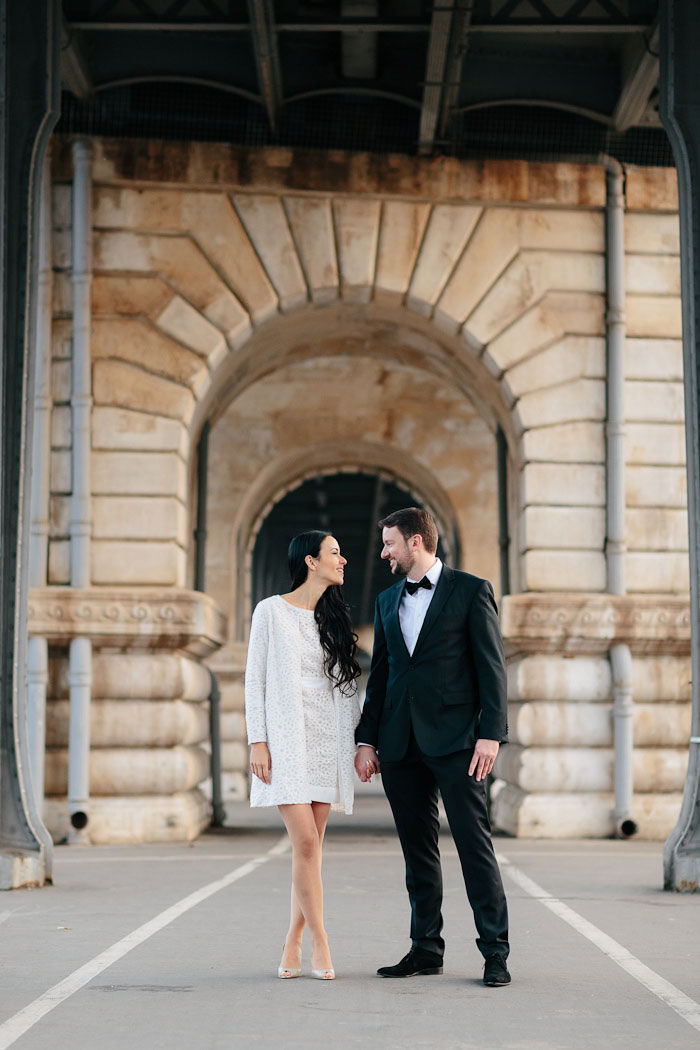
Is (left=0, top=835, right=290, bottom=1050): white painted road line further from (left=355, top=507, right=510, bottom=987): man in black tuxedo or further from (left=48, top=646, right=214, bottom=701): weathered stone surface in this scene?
(left=48, top=646, right=214, bottom=701): weathered stone surface

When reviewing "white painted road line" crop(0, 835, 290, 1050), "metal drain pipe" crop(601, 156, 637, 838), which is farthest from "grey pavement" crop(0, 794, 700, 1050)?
"metal drain pipe" crop(601, 156, 637, 838)

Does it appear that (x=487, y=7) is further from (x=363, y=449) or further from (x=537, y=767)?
(x=363, y=449)

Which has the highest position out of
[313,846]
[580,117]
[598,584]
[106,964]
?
[580,117]

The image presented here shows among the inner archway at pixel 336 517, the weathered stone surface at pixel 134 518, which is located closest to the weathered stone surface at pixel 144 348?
the weathered stone surface at pixel 134 518

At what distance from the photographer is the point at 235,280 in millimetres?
15664

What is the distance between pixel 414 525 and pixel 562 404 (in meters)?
9.59

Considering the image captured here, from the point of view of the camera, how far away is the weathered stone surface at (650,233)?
1634cm

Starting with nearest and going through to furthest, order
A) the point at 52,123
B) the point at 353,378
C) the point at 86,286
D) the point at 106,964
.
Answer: the point at 106,964 < the point at 52,123 < the point at 86,286 < the point at 353,378

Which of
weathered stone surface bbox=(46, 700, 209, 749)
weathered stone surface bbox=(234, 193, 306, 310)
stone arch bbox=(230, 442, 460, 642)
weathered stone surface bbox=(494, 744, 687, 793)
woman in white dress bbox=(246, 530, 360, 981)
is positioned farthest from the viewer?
stone arch bbox=(230, 442, 460, 642)

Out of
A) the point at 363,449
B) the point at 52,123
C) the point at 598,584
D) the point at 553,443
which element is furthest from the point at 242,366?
the point at 363,449

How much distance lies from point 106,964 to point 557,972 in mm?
2122

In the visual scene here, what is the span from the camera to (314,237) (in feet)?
51.8

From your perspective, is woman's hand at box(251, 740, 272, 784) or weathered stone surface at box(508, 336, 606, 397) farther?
weathered stone surface at box(508, 336, 606, 397)

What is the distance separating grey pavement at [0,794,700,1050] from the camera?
5.30 m
